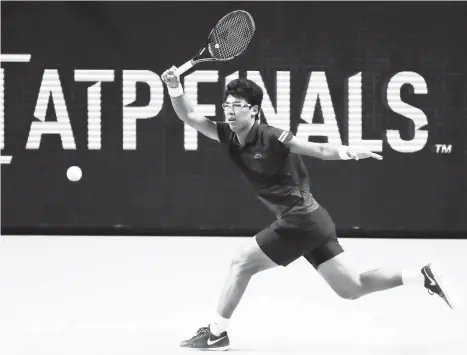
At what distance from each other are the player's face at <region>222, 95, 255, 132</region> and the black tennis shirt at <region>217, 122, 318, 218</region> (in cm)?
7

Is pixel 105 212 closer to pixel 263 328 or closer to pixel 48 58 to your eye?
pixel 48 58

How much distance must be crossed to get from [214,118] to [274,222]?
503cm

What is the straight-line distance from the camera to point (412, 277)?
560 centimetres

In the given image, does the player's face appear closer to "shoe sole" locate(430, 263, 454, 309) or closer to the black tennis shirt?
the black tennis shirt

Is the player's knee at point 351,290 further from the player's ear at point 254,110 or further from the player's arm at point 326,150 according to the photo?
the player's ear at point 254,110

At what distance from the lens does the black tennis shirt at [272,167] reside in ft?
17.7

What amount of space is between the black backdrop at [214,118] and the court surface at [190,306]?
2.30 ft

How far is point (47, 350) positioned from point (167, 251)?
13.9 ft

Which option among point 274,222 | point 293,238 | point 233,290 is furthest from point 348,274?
point 233,290

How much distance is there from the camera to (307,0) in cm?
1041

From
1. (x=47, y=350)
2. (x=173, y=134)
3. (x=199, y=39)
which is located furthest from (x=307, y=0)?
(x=47, y=350)

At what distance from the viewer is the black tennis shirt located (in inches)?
213

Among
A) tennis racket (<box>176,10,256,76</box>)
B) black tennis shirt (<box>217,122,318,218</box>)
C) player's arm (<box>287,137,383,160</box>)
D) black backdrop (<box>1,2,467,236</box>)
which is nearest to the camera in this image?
player's arm (<box>287,137,383,160</box>)

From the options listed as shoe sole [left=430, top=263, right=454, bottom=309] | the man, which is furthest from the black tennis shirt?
shoe sole [left=430, top=263, right=454, bottom=309]
